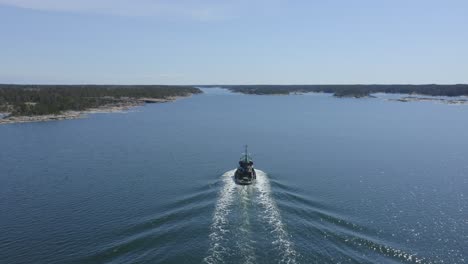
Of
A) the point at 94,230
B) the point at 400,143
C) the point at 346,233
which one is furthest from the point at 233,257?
the point at 400,143

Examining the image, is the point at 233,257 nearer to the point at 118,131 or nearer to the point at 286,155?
the point at 286,155

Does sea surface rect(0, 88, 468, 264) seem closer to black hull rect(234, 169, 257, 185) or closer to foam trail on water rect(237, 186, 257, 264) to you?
foam trail on water rect(237, 186, 257, 264)

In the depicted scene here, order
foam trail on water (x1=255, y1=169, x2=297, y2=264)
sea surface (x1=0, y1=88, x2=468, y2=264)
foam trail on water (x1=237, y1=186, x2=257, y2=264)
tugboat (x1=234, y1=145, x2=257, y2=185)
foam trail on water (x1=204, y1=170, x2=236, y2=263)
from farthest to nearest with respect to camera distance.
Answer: tugboat (x1=234, y1=145, x2=257, y2=185), sea surface (x1=0, y1=88, x2=468, y2=264), foam trail on water (x1=255, y1=169, x2=297, y2=264), foam trail on water (x1=204, y1=170, x2=236, y2=263), foam trail on water (x1=237, y1=186, x2=257, y2=264)

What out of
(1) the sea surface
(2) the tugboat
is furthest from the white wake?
(2) the tugboat

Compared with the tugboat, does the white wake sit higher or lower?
lower

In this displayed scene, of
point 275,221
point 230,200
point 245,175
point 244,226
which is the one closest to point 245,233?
point 244,226

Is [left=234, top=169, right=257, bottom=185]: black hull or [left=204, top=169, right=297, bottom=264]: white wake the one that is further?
[left=234, top=169, right=257, bottom=185]: black hull
